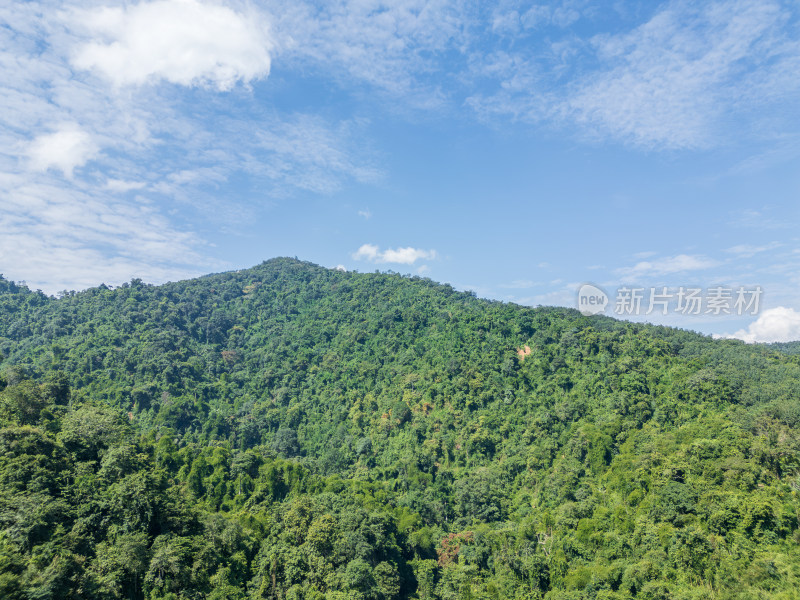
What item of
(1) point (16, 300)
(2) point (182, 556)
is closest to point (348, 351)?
(2) point (182, 556)

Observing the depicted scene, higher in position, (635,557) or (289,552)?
(635,557)

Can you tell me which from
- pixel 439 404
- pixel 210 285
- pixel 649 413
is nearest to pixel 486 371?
pixel 439 404

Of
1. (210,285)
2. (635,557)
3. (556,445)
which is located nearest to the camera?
(635,557)

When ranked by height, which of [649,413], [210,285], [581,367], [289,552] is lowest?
[289,552]

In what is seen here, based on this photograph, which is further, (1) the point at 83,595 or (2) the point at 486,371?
(2) the point at 486,371

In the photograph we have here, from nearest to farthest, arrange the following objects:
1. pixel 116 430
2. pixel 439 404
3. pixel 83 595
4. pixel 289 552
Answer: pixel 83 595
pixel 289 552
pixel 116 430
pixel 439 404

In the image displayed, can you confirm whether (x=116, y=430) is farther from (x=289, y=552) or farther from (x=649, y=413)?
(x=649, y=413)

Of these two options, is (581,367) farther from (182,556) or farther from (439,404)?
(182,556)
